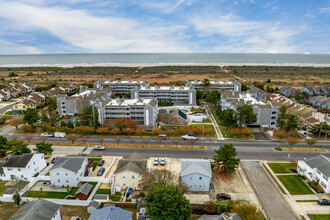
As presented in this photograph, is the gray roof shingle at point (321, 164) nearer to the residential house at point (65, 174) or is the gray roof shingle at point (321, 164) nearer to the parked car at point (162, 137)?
the parked car at point (162, 137)

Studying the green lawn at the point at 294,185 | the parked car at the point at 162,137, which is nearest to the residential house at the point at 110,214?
the green lawn at the point at 294,185

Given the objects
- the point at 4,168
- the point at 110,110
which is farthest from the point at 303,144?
the point at 4,168

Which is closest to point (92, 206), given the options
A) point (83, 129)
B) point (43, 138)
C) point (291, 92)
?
point (83, 129)

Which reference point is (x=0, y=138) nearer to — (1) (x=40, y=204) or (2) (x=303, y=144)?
(1) (x=40, y=204)

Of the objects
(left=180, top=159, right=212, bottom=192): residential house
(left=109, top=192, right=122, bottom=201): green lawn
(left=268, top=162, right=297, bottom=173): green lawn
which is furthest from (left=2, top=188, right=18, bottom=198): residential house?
(left=268, top=162, right=297, bottom=173): green lawn

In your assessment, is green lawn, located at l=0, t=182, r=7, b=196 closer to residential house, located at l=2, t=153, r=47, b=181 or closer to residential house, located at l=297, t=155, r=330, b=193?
residential house, located at l=2, t=153, r=47, b=181
